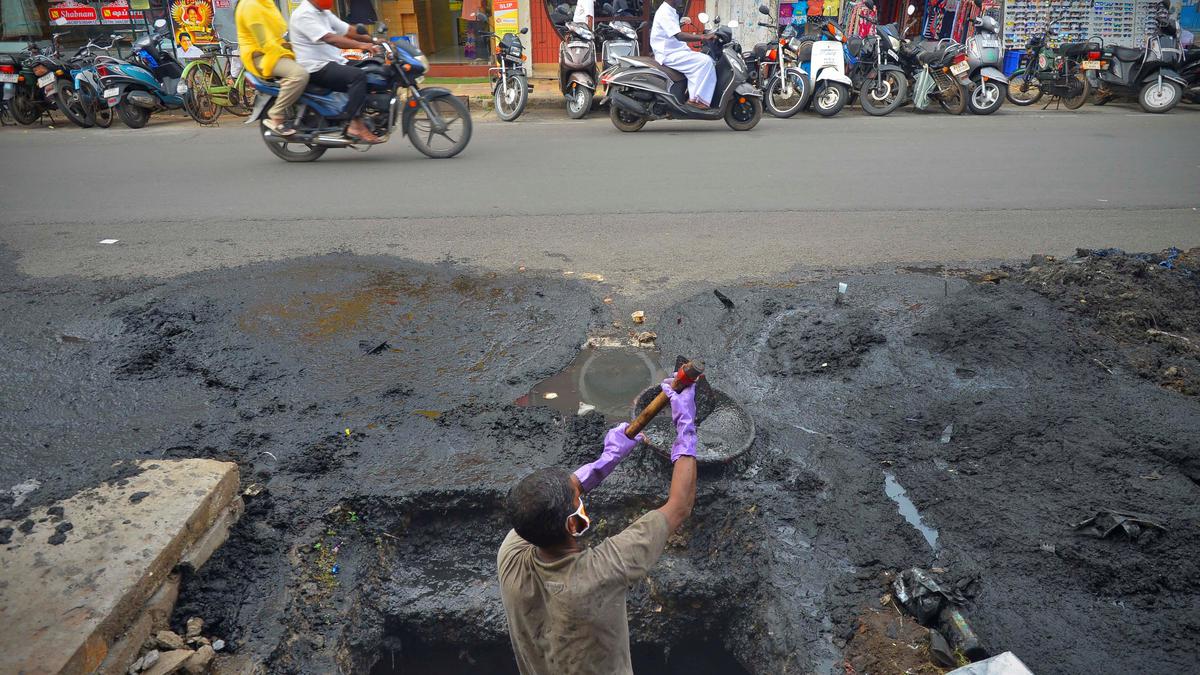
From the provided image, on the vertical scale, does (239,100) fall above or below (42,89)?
below

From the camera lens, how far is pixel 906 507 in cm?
336

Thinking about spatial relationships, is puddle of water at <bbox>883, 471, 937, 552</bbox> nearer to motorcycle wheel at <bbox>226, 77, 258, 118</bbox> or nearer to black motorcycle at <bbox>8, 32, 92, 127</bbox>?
motorcycle wheel at <bbox>226, 77, 258, 118</bbox>

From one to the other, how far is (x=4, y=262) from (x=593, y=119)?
27.5 feet

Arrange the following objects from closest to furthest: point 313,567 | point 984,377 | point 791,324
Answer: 1. point 313,567
2. point 984,377
3. point 791,324

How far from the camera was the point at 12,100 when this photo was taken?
12305mm

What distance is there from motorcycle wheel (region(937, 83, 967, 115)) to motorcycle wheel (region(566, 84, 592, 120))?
5513 mm

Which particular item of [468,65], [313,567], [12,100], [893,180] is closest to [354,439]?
[313,567]

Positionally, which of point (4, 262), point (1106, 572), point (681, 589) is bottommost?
point (681, 589)

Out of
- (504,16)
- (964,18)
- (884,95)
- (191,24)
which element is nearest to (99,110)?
(191,24)

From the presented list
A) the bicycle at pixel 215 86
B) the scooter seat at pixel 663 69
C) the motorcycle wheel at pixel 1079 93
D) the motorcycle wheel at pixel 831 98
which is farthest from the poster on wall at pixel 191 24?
the motorcycle wheel at pixel 1079 93

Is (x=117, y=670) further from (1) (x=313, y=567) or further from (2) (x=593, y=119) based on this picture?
(2) (x=593, y=119)

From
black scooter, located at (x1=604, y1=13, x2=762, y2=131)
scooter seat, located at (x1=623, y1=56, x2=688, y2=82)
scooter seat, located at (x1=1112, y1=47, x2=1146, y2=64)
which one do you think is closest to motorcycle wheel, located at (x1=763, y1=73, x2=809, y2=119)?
black scooter, located at (x1=604, y1=13, x2=762, y2=131)

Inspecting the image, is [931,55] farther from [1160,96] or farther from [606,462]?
[606,462]

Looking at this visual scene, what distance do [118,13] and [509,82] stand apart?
797cm
